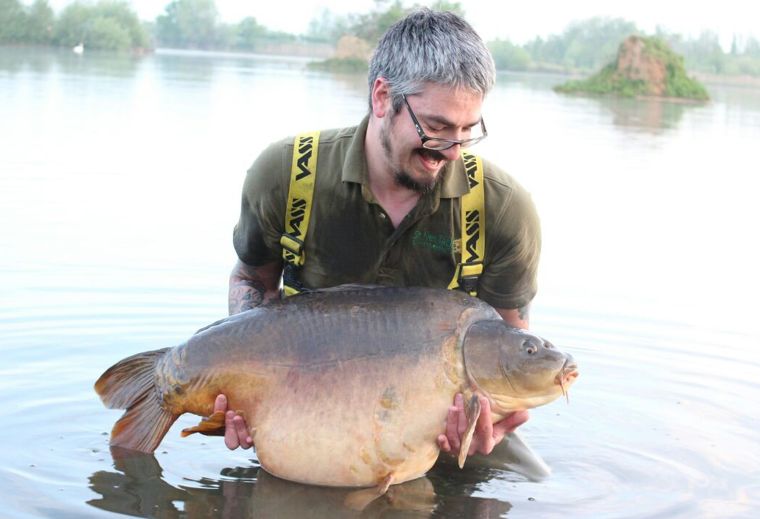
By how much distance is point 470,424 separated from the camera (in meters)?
4.50

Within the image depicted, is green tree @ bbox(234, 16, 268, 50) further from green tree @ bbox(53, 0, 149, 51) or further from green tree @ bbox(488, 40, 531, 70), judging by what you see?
green tree @ bbox(53, 0, 149, 51)

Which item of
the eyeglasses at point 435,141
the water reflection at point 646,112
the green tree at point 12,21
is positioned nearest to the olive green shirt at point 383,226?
the eyeglasses at point 435,141

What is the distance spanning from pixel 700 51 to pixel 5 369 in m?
94.0

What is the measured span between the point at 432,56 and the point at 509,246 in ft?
2.88

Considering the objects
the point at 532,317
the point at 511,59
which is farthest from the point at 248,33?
the point at 532,317

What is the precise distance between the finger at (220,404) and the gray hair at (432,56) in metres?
1.29

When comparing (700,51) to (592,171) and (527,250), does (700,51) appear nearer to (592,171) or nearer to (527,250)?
(592,171)

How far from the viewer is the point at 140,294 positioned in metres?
7.96

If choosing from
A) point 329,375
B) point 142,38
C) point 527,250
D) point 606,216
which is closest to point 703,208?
point 606,216

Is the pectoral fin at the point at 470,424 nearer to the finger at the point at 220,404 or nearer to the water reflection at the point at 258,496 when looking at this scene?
the water reflection at the point at 258,496

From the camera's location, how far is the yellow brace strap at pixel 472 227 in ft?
16.8

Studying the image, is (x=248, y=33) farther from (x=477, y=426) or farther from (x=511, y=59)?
(x=477, y=426)

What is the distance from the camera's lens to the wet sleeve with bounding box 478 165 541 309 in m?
5.12

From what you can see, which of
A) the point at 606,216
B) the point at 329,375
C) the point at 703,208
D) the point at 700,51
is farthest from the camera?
the point at 700,51
